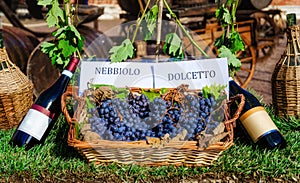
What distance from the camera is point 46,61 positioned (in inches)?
143

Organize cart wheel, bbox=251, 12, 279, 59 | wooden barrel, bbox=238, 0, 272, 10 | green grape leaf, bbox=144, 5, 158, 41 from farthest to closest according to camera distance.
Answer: cart wheel, bbox=251, 12, 279, 59, wooden barrel, bbox=238, 0, 272, 10, green grape leaf, bbox=144, 5, 158, 41

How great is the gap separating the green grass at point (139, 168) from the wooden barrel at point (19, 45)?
188cm

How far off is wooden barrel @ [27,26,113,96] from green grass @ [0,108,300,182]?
173 cm

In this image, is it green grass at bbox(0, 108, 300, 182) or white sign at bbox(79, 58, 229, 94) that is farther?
white sign at bbox(79, 58, 229, 94)

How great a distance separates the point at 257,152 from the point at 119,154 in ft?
1.90

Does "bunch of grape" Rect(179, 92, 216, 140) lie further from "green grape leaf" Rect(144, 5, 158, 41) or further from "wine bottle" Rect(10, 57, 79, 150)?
"wine bottle" Rect(10, 57, 79, 150)

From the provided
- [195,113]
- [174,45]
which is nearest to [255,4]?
[174,45]

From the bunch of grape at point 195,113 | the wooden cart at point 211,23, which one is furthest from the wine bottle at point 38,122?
the wooden cart at point 211,23

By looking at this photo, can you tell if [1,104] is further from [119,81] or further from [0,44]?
[119,81]

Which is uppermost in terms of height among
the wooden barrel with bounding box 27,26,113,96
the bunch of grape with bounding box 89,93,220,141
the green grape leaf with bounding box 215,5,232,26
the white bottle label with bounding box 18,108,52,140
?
the green grape leaf with bounding box 215,5,232,26

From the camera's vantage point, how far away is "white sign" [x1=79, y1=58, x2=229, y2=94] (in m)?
1.85

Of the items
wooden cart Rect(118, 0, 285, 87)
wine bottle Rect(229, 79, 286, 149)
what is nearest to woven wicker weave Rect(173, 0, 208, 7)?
wooden cart Rect(118, 0, 285, 87)

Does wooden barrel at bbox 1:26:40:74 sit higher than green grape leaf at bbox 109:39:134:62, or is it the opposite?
green grape leaf at bbox 109:39:134:62

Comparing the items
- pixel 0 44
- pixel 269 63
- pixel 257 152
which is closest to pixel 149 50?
pixel 269 63
